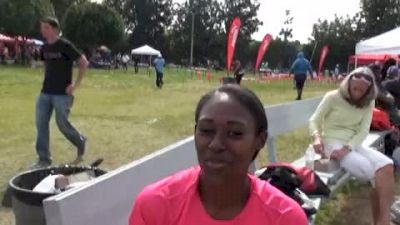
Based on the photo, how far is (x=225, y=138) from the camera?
196cm

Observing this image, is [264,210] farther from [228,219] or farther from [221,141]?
[221,141]

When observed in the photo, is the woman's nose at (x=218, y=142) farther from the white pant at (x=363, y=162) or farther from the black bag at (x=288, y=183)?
the white pant at (x=363, y=162)

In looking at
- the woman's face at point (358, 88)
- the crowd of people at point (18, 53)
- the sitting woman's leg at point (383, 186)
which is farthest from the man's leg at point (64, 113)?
the crowd of people at point (18, 53)

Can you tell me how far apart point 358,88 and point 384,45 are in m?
9.46

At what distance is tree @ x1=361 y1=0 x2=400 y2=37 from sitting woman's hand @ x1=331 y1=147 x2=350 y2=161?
82.9 meters

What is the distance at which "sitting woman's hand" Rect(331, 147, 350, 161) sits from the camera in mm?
5203

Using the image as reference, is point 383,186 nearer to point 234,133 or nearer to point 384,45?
point 234,133

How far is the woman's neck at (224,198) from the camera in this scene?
2.04 meters

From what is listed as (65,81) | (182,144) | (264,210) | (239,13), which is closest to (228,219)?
(264,210)

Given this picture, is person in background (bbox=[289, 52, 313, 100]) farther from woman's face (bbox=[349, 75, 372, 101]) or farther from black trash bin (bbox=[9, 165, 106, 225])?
black trash bin (bbox=[9, 165, 106, 225])

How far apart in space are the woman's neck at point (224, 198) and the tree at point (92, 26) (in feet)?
168

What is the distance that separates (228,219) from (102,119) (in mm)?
10672

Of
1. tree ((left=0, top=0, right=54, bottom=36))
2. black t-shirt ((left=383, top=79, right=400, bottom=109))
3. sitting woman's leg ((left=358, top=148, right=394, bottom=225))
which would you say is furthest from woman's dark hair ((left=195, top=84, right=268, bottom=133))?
tree ((left=0, top=0, right=54, bottom=36))

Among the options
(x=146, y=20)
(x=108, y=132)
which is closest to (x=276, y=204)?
(x=108, y=132)
